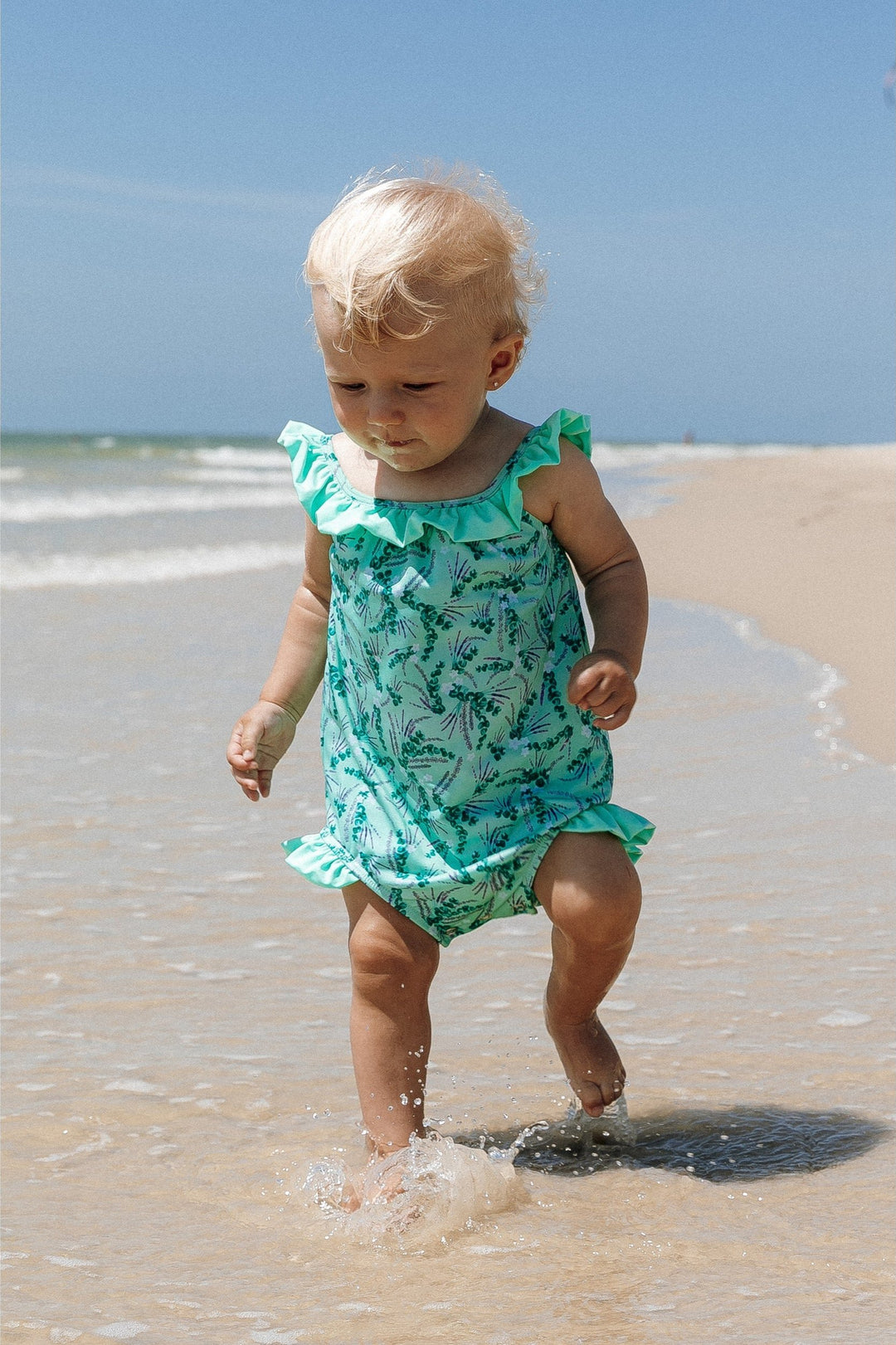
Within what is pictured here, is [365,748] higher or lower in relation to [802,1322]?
higher

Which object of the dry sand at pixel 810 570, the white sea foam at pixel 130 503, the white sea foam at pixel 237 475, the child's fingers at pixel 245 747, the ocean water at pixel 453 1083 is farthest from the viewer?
the white sea foam at pixel 237 475

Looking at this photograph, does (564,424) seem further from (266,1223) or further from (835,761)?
(835,761)

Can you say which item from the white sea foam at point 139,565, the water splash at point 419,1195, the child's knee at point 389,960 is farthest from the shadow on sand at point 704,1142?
the white sea foam at point 139,565

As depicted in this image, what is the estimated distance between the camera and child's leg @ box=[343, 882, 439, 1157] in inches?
90.8

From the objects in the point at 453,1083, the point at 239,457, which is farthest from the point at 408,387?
the point at 239,457

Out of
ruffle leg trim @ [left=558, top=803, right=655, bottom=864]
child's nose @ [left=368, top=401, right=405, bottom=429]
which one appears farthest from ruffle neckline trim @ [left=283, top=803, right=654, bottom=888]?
child's nose @ [left=368, top=401, right=405, bottom=429]

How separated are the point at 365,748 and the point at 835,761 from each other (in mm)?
2538

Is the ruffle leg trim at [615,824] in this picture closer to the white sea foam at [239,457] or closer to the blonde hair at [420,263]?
the blonde hair at [420,263]

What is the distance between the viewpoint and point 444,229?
2217 mm

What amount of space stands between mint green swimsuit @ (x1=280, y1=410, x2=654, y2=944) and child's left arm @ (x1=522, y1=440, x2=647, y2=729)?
0.10 feet

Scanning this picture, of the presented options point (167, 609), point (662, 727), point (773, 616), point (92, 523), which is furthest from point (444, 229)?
point (92, 523)

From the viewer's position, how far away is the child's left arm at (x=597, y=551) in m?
2.33

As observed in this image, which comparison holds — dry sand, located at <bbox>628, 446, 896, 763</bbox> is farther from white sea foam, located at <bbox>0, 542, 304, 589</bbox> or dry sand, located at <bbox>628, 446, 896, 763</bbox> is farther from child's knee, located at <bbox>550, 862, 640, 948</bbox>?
white sea foam, located at <bbox>0, 542, 304, 589</bbox>

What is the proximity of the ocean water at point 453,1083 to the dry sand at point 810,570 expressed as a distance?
2.53 feet
